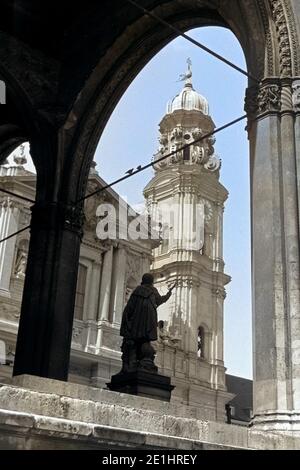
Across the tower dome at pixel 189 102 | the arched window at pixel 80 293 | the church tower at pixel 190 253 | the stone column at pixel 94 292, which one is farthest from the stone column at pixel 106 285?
the tower dome at pixel 189 102

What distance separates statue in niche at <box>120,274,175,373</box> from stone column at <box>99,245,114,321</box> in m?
21.1

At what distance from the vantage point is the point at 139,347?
9312 millimetres

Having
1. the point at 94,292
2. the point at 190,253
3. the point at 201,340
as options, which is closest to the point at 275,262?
the point at 94,292

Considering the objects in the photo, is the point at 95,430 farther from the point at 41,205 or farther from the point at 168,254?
the point at 168,254

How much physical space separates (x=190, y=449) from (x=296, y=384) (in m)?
1.69

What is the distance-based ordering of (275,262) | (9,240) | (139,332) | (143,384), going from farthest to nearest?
1. (9,240)
2. (139,332)
3. (143,384)
4. (275,262)

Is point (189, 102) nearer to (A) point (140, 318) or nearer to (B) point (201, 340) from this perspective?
(B) point (201, 340)

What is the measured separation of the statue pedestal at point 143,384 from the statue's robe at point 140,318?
64cm

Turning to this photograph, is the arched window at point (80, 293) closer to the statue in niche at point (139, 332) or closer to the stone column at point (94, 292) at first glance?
the stone column at point (94, 292)

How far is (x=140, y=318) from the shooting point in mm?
9422

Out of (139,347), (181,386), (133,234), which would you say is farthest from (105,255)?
(139,347)

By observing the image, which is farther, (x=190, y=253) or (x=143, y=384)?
(x=190, y=253)

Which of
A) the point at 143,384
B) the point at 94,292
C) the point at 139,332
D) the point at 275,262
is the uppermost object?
the point at 94,292

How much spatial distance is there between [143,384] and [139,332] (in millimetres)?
896
